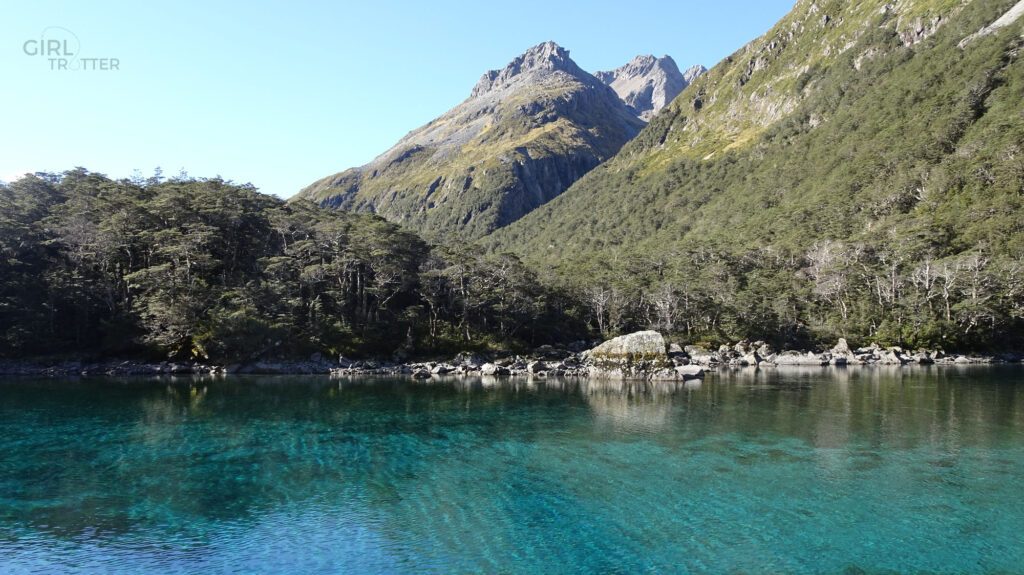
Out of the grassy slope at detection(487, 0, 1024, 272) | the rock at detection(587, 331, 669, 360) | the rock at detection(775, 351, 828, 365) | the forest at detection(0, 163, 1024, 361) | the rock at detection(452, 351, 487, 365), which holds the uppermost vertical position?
the grassy slope at detection(487, 0, 1024, 272)

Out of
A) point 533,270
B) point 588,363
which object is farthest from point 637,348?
point 533,270

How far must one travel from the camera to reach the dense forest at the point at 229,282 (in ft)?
197

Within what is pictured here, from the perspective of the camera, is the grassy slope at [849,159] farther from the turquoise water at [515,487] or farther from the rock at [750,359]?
the turquoise water at [515,487]

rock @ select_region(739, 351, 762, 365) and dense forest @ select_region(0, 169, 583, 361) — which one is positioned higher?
dense forest @ select_region(0, 169, 583, 361)

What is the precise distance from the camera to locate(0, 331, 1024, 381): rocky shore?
189 feet

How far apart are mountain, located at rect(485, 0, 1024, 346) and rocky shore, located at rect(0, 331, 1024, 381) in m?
5.59

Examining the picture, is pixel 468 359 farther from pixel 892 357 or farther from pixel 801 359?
pixel 892 357

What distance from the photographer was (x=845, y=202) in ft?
370

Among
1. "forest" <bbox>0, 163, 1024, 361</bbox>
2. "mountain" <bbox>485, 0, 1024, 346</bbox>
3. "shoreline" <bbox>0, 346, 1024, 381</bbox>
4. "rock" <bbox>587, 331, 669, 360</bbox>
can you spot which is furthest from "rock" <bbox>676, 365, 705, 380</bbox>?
"mountain" <bbox>485, 0, 1024, 346</bbox>

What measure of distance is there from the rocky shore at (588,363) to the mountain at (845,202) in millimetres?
5589

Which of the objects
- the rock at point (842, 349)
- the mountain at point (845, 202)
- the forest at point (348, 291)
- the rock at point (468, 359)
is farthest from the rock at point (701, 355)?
the rock at point (468, 359)

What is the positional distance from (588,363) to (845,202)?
81.3m

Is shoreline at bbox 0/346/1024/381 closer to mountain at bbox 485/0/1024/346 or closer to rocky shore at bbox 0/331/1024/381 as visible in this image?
rocky shore at bbox 0/331/1024/381

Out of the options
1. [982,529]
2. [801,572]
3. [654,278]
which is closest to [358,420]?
[801,572]
